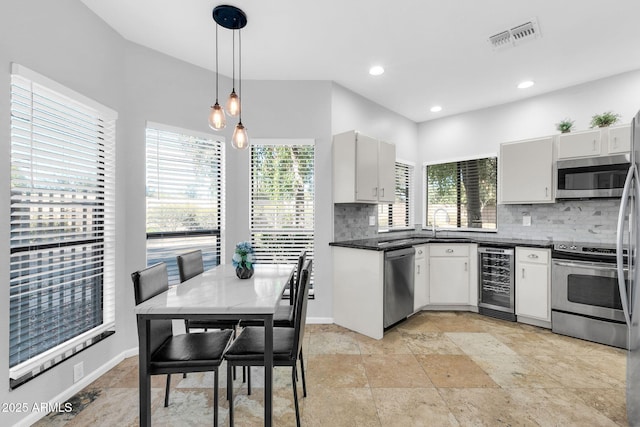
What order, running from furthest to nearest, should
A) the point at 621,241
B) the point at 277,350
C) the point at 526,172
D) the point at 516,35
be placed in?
the point at 526,172 < the point at 516,35 < the point at 621,241 < the point at 277,350

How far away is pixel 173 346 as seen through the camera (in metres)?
1.73

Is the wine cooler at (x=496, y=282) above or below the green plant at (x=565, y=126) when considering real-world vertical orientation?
below

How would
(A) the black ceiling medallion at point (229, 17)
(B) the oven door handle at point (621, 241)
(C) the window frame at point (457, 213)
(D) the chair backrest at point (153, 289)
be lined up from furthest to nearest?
(C) the window frame at point (457, 213)
(A) the black ceiling medallion at point (229, 17)
(B) the oven door handle at point (621, 241)
(D) the chair backrest at point (153, 289)

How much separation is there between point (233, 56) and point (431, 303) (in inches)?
151

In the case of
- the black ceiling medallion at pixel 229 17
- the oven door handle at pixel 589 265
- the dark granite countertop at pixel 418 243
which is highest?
the black ceiling medallion at pixel 229 17

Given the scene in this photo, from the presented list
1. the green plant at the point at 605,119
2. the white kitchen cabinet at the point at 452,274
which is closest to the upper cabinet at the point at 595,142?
the green plant at the point at 605,119

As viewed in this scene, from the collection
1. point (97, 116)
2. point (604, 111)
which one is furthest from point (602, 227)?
point (97, 116)

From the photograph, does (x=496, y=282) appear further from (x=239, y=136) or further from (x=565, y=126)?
(x=239, y=136)

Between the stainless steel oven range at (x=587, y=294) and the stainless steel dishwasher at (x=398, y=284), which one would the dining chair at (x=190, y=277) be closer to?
the stainless steel dishwasher at (x=398, y=284)

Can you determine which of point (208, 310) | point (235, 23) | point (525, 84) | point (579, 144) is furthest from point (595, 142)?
point (208, 310)

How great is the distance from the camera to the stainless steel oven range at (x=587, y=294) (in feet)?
9.20

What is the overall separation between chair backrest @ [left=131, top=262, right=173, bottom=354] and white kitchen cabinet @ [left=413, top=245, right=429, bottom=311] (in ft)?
9.14

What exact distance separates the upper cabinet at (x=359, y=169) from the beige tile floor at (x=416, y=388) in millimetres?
1581

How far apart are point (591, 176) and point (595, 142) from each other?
0.36 meters
